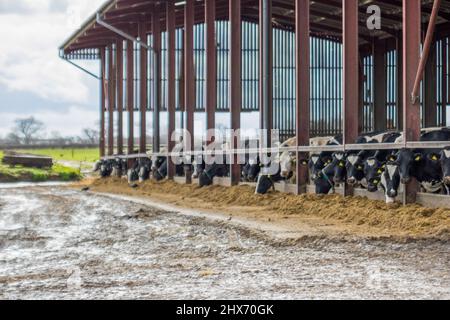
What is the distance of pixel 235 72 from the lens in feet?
68.6

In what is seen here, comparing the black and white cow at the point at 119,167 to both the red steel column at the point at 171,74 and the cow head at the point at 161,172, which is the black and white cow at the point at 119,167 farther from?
the red steel column at the point at 171,74

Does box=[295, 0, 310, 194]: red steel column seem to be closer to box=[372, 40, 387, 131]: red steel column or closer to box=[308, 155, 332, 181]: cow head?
box=[308, 155, 332, 181]: cow head

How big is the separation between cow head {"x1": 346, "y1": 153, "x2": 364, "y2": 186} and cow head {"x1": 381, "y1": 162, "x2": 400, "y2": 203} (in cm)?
131

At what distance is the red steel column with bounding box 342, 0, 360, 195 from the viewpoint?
1548cm

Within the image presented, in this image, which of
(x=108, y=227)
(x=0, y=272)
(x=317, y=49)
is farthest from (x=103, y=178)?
(x=0, y=272)

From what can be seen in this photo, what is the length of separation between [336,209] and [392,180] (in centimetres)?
112

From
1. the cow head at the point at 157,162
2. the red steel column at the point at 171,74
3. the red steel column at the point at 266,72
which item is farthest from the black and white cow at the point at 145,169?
A: the red steel column at the point at 266,72

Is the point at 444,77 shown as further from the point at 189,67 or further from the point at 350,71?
the point at 350,71

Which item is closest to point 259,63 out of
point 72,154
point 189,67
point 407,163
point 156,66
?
point 189,67

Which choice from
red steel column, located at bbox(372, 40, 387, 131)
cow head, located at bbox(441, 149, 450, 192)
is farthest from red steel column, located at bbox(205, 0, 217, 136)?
cow head, located at bbox(441, 149, 450, 192)

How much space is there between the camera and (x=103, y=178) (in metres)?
33.2

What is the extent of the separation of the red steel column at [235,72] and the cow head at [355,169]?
583cm
